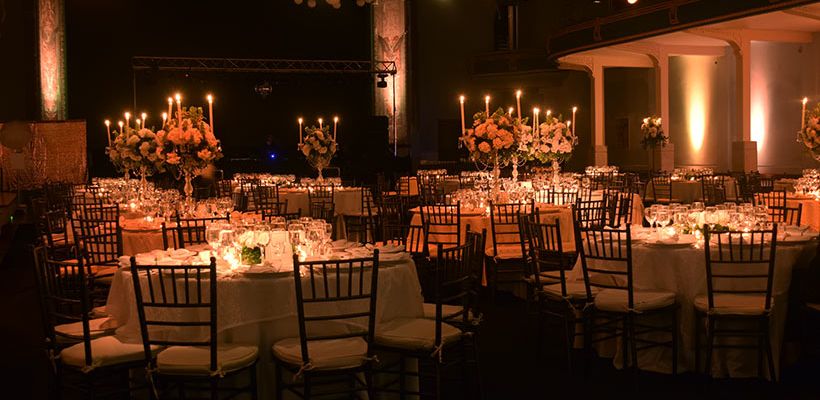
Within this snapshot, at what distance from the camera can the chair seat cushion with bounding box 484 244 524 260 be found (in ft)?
26.6

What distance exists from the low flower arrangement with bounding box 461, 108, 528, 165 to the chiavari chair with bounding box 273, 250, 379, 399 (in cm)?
421

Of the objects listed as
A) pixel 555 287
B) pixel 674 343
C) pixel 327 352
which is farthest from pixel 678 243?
pixel 327 352

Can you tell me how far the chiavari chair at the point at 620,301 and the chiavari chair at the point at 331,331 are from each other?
63.5 inches

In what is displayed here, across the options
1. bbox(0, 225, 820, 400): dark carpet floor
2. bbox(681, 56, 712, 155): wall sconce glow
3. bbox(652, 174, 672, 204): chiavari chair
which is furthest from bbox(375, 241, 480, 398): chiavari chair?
bbox(681, 56, 712, 155): wall sconce glow

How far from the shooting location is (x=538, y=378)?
579cm

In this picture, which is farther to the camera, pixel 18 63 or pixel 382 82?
pixel 382 82

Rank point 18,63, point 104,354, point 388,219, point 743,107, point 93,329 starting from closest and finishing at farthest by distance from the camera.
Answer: point 104,354
point 93,329
point 388,219
point 743,107
point 18,63

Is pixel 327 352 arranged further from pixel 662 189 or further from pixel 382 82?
pixel 382 82

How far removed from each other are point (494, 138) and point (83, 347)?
5117 mm

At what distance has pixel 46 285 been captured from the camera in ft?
16.3

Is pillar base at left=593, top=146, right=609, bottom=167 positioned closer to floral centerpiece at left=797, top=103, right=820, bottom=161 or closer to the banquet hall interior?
the banquet hall interior

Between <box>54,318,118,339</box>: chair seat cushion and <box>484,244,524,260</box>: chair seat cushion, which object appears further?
<box>484,244,524,260</box>: chair seat cushion

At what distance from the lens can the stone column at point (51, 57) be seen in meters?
20.7

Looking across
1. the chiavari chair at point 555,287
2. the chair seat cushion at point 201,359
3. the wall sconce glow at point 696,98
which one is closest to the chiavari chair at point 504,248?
the chiavari chair at point 555,287
